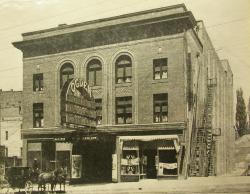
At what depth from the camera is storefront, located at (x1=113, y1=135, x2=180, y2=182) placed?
15445 mm

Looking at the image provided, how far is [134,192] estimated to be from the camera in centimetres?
1236

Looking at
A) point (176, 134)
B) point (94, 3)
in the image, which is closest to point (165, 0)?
point (94, 3)

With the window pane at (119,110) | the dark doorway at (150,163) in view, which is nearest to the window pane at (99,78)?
the window pane at (119,110)

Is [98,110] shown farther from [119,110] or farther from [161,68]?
[161,68]

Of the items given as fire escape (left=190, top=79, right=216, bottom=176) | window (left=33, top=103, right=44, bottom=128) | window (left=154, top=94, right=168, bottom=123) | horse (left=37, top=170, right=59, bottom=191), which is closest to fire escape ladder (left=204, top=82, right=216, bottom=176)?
fire escape (left=190, top=79, right=216, bottom=176)

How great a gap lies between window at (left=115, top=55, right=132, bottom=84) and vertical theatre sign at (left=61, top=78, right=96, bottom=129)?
136 centimetres

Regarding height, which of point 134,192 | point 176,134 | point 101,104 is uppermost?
point 101,104

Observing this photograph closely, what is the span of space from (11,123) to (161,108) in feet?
37.2

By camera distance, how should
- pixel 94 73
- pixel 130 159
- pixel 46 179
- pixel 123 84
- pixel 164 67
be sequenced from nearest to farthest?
pixel 46 179 → pixel 164 67 → pixel 130 159 → pixel 123 84 → pixel 94 73

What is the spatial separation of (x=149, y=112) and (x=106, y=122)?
1611 millimetres

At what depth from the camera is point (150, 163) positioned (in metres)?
16.1

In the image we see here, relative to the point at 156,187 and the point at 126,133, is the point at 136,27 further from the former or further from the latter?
the point at 156,187

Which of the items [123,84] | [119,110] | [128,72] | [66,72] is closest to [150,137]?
[119,110]

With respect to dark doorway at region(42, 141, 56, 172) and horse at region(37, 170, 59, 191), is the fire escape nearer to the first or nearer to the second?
dark doorway at region(42, 141, 56, 172)
